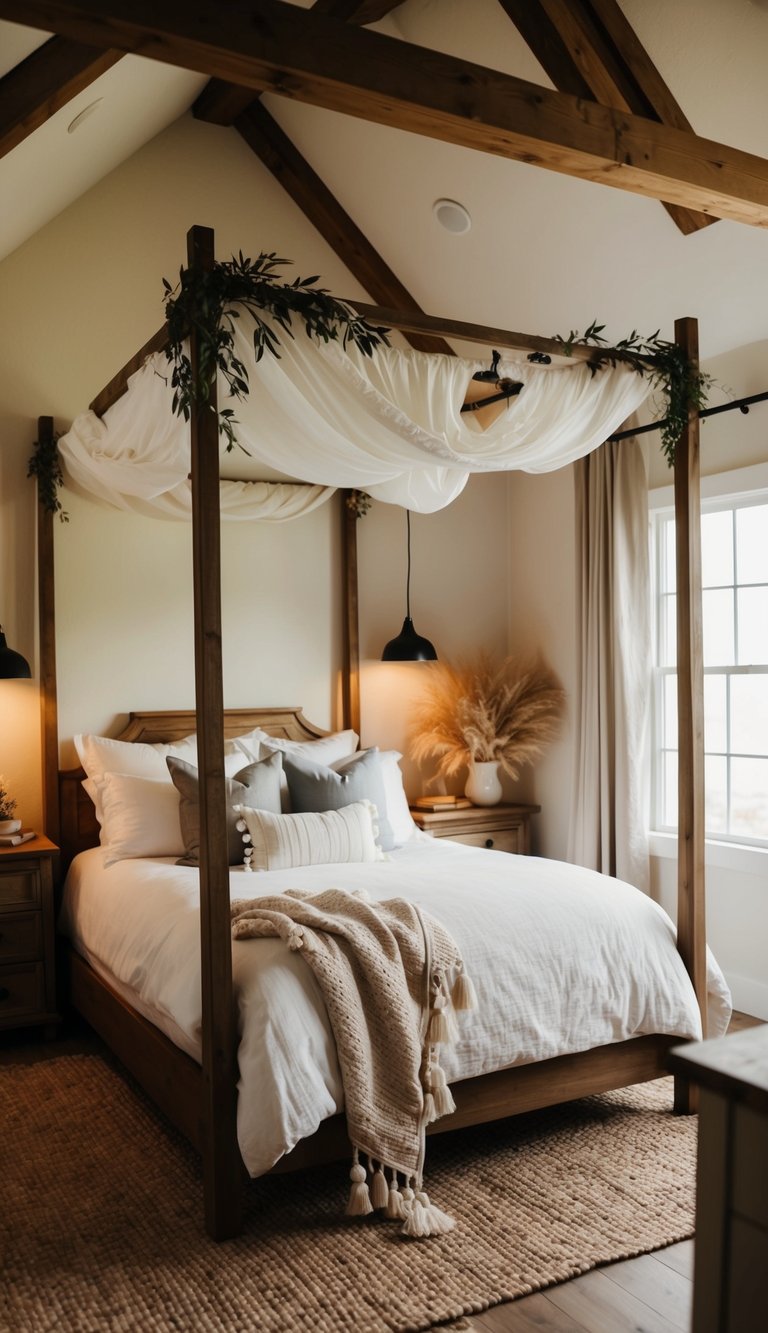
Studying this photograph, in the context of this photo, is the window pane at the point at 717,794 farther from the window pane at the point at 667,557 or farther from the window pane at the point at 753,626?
the window pane at the point at 667,557

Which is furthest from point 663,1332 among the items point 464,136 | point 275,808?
point 464,136

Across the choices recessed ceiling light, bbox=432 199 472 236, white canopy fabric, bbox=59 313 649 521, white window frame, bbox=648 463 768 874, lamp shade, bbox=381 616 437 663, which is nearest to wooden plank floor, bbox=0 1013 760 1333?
white window frame, bbox=648 463 768 874

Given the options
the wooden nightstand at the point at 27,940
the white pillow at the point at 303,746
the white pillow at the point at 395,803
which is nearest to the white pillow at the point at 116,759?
the white pillow at the point at 303,746

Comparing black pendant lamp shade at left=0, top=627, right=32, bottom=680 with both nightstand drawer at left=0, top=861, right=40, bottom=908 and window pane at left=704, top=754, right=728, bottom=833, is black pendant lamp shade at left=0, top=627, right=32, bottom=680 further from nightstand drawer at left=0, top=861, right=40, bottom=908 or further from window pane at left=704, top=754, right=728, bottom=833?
window pane at left=704, top=754, right=728, bottom=833

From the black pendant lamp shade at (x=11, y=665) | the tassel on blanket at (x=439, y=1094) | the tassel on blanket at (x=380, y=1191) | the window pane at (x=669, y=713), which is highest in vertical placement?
the black pendant lamp shade at (x=11, y=665)

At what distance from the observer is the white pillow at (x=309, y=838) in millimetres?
4020

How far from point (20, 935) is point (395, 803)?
1.61m

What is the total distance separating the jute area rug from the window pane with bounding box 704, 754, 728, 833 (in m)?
1.42

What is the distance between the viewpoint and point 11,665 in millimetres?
4336

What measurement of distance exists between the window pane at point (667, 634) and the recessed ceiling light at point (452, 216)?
6.16 ft

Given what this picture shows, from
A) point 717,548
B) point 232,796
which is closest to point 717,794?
point 717,548

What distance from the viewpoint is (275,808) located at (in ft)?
14.0

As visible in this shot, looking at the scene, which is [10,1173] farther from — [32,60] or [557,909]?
[32,60]

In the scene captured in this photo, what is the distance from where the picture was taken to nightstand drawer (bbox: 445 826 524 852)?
5227mm
